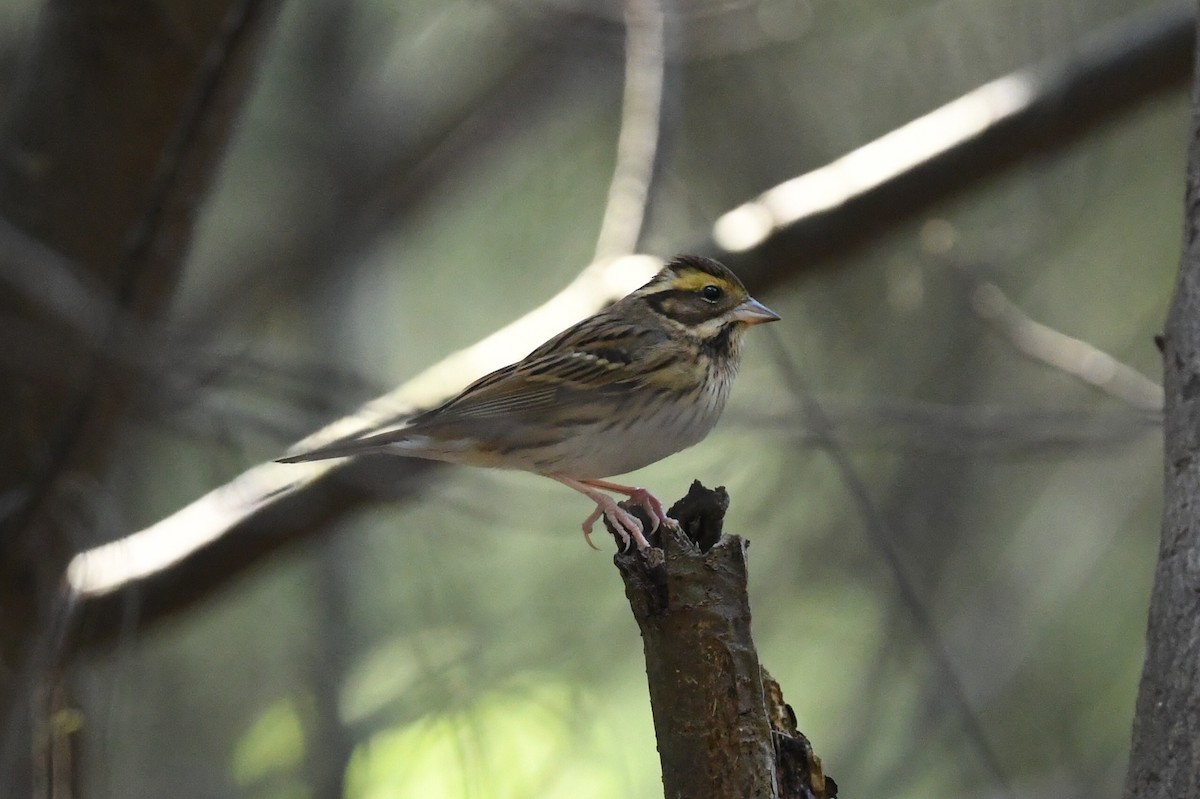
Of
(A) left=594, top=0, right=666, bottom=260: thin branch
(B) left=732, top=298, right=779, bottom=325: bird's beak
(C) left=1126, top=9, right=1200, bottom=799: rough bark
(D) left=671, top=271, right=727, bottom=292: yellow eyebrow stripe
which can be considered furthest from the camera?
(A) left=594, top=0, right=666, bottom=260: thin branch

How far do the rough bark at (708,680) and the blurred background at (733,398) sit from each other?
2.27m

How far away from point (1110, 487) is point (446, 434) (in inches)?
196

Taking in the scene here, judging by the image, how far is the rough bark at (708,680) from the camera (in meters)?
2.49

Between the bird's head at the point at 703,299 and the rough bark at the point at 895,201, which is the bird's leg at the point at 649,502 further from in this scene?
the rough bark at the point at 895,201

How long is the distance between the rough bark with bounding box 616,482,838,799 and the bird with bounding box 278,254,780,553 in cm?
136

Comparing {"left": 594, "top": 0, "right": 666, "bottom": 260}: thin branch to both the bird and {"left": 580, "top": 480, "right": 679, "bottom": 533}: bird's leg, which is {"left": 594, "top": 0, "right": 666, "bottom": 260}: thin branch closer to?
the bird

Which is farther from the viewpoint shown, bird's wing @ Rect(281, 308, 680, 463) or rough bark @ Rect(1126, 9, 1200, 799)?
bird's wing @ Rect(281, 308, 680, 463)

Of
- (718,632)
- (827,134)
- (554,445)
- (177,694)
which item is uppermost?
(827,134)

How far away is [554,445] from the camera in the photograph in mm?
4219

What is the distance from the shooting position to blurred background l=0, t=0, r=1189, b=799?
5.46m

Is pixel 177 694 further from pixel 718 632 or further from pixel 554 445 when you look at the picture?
pixel 718 632

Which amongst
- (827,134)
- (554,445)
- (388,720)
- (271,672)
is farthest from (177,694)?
(827,134)

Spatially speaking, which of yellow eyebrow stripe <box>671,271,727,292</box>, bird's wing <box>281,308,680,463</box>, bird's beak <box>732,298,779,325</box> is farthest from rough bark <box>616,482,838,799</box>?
yellow eyebrow stripe <box>671,271,727,292</box>

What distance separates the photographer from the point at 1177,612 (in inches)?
102
